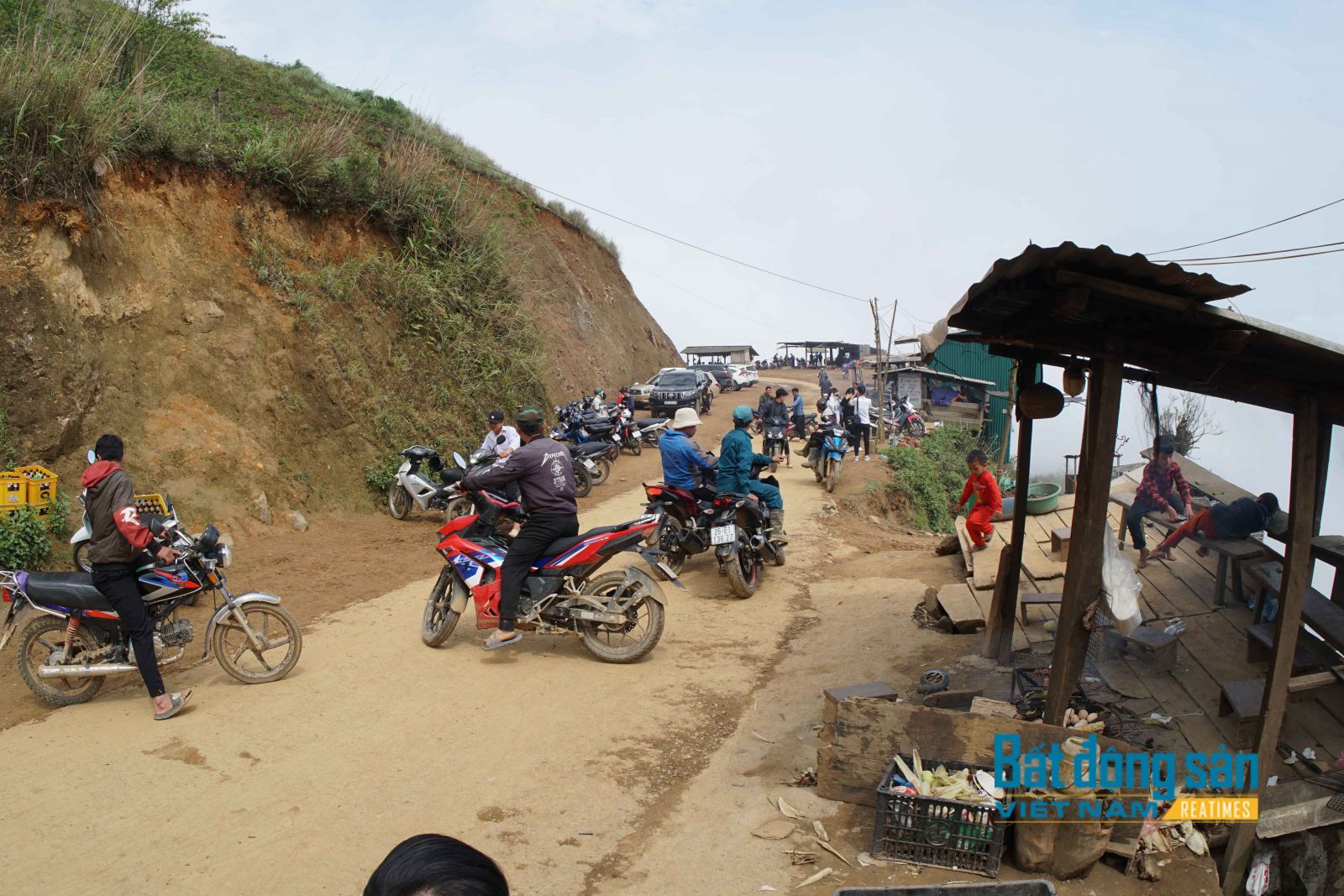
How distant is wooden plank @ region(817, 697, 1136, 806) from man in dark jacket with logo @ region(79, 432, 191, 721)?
14.9ft

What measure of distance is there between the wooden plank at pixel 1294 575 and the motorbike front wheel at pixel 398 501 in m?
11.0

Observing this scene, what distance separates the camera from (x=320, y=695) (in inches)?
256

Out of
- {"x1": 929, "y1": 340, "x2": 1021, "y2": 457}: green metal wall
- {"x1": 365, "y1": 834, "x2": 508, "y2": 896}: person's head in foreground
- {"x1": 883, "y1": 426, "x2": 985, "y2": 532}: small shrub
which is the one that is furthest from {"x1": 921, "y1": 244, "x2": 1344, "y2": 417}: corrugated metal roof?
{"x1": 929, "y1": 340, "x2": 1021, "y2": 457}: green metal wall

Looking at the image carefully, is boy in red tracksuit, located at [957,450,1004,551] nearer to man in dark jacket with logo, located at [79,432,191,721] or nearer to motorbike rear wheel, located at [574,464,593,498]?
motorbike rear wheel, located at [574,464,593,498]

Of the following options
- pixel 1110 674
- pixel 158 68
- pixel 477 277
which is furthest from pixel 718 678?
pixel 158 68

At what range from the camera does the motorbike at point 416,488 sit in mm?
12711

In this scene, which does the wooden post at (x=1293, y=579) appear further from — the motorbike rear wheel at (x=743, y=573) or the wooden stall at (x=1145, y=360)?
the motorbike rear wheel at (x=743, y=573)

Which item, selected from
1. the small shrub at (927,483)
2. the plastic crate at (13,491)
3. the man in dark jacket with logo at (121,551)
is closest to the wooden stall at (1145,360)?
the man in dark jacket with logo at (121,551)

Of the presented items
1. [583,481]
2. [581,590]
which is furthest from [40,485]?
[583,481]

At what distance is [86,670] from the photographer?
6.19 metres

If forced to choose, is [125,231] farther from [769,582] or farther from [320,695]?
[769,582]

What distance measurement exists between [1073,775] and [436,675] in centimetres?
470

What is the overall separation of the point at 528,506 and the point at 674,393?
68.8ft

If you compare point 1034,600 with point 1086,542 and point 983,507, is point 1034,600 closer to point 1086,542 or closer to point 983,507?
point 983,507
